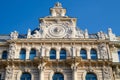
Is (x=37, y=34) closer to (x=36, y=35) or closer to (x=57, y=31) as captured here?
(x=36, y=35)

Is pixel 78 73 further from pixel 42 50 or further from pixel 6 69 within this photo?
pixel 6 69

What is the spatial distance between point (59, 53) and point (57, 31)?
3.47m

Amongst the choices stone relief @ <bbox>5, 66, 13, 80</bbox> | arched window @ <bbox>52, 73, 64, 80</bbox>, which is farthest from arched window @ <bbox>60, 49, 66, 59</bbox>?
stone relief @ <bbox>5, 66, 13, 80</bbox>

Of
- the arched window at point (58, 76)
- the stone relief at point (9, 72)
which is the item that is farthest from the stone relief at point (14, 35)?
the arched window at point (58, 76)

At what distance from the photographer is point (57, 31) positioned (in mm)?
44219

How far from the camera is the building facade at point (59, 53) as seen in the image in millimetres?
39903

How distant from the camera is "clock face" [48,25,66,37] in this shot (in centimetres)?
4397

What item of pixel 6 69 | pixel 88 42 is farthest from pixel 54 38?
pixel 6 69

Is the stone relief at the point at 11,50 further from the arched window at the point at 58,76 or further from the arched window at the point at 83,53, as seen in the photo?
the arched window at the point at 83,53

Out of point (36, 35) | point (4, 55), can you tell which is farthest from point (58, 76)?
point (4, 55)

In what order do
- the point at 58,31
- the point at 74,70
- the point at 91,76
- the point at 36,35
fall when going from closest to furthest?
the point at 74,70
the point at 91,76
the point at 36,35
the point at 58,31

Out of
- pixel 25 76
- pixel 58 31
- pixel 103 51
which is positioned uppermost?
pixel 58 31

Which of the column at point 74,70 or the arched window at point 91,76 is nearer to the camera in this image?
the column at point 74,70

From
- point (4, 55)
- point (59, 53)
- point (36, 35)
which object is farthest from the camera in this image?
point (36, 35)
